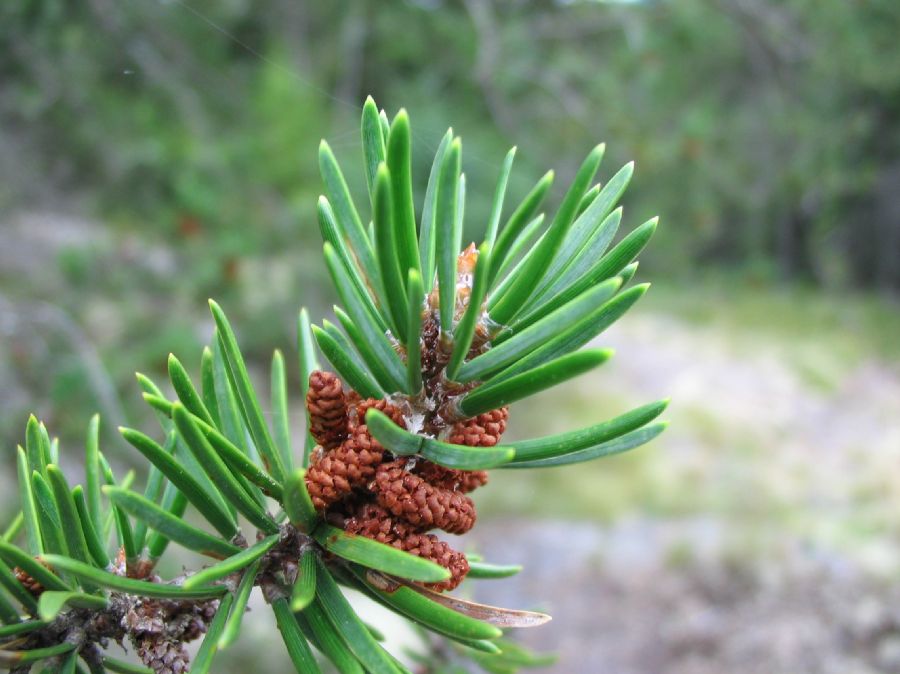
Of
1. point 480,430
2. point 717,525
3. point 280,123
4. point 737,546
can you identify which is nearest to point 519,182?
point 280,123

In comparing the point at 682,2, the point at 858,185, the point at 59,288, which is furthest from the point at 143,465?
the point at 858,185

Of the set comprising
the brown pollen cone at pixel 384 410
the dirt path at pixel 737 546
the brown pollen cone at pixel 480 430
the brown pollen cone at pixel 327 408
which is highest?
the dirt path at pixel 737 546

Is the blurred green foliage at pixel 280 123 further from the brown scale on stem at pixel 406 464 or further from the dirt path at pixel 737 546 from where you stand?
the dirt path at pixel 737 546

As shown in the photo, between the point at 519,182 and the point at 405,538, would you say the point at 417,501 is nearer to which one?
the point at 405,538

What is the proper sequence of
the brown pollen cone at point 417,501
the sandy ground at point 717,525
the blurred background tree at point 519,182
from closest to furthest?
the brown pollen cone at point 417,501 → the blurred background tree at point 519,182 → the sandy ground at point 717,525

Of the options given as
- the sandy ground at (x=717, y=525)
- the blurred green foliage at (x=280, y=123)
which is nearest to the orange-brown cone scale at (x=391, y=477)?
the blurred green foliage at (x=280, y=123)

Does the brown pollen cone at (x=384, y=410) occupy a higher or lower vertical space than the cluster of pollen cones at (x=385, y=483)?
higher

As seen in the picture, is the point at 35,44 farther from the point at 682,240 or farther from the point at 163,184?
the point at 682,240
